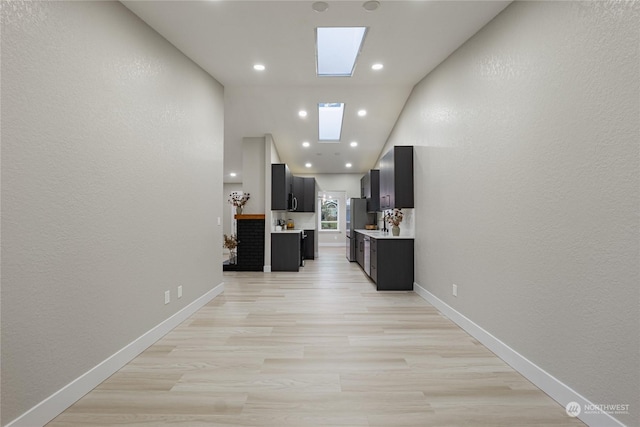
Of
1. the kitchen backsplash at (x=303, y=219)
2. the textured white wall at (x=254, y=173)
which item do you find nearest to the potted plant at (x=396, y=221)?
the textured white wall at (x=254, y=173)

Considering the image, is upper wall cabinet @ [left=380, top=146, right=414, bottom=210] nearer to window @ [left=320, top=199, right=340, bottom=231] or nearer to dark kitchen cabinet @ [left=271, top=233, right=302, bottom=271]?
dark kitchen cabinet @ [left=271, top=233, right=302, bottom=271]

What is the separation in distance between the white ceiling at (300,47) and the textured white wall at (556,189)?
0.44 metres

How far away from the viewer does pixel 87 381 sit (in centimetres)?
210

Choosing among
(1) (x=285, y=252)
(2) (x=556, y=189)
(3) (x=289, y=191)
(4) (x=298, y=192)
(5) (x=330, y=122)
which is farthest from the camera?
Answer: (4) (x=298, y=192)

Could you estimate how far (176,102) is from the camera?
3.37 m

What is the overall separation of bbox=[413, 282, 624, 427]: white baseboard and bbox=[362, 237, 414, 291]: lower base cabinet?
142 cm

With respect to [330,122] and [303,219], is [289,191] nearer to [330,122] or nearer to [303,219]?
[330,122]

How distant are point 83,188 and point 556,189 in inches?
123

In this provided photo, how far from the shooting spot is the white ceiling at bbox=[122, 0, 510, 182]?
283 cm

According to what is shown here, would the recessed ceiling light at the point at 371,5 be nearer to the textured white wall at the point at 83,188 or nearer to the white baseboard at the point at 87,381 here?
the textured white wall at the point at 83,188

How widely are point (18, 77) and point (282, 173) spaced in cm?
517

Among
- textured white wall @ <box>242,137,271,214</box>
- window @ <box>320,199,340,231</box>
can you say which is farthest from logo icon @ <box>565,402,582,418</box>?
window @ <box>320,199,340,231</box>

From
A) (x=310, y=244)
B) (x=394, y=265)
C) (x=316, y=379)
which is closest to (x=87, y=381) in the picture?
(x=316, y=379)

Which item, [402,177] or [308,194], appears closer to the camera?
[402,177]
